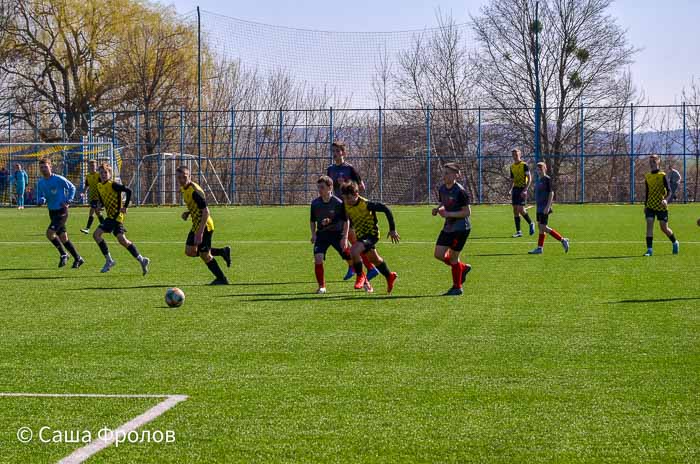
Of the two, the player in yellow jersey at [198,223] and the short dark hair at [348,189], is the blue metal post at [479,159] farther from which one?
the short dark hair at [348,189]

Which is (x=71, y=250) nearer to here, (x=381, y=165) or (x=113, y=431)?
(x=113, y=431)

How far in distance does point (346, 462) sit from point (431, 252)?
1488cm

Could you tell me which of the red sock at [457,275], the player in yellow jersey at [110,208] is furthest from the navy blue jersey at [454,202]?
the player in yellow jersey at [110,208]

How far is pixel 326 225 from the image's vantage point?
13.7 m

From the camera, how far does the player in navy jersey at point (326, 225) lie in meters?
13.6

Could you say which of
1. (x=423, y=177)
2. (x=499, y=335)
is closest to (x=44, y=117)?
(x=423, y=177)

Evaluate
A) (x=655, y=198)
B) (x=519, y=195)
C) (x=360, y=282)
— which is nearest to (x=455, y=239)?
(x=360, y=282)

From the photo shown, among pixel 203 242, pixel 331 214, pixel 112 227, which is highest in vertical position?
pixel 331 214

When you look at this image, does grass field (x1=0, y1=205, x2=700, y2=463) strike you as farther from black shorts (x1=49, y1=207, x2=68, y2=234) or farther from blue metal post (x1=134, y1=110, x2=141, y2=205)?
blue metal post (x1=134, y1=110, x2=141, y2=205)

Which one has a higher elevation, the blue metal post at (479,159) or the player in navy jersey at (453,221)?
the blue metal post at (479,159)

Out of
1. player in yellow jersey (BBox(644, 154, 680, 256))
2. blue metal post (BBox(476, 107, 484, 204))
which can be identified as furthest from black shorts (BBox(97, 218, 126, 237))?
blue metal post (BBox(476, 107, 484, 204))

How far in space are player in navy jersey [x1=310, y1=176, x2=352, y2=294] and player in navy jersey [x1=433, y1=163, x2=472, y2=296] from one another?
1.32 m

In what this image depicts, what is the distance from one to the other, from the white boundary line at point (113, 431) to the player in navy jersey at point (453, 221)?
643 cm

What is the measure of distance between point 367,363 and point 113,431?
2.68 meters
